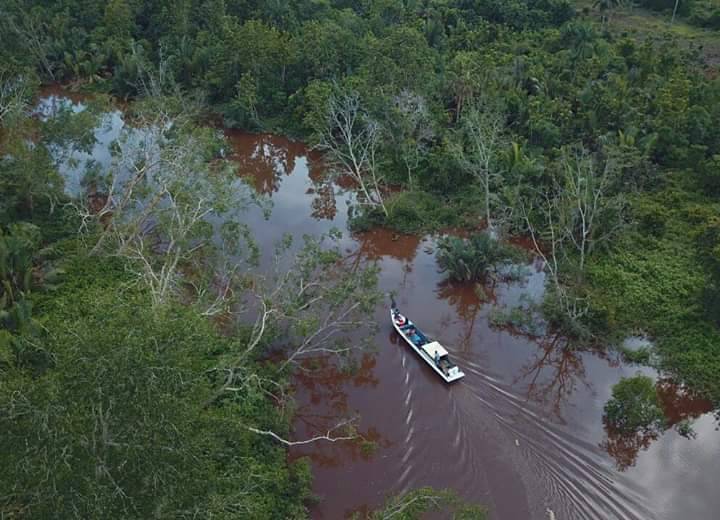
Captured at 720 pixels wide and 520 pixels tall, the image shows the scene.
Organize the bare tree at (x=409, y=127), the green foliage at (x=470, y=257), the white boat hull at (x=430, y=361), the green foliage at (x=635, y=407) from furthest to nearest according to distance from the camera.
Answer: the bare tree at (x=409, y=127) → the green foliage at (x=470, y=257) → the white boat hull at (x=430, y=361) → the green foliage at (x=635, y=407)

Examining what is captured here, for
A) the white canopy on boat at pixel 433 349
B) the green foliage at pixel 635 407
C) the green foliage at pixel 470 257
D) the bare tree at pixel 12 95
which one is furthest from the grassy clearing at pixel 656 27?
the bare tree at pixel 12 95

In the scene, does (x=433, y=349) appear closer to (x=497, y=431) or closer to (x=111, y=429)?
(x=497, y=431)

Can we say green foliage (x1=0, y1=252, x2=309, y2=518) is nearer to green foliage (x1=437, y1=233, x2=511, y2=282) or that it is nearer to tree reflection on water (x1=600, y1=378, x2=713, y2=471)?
tree reflection on water (x1=600, y1=378, x2=713, y2=471)

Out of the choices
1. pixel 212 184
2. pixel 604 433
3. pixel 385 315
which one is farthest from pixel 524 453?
pixel 212 184

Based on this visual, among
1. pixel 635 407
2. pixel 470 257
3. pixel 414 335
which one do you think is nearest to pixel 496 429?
pixel 635 407

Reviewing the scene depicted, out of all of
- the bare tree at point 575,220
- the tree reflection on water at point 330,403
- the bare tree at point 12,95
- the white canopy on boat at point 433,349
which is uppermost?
the bare tree at point 12,95

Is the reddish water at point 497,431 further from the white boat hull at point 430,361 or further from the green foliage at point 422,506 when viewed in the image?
the green foliage at point 422,506

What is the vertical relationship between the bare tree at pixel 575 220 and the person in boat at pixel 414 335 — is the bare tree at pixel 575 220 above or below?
above

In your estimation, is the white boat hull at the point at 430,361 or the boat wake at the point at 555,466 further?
the white boat hull at the point at 430,361

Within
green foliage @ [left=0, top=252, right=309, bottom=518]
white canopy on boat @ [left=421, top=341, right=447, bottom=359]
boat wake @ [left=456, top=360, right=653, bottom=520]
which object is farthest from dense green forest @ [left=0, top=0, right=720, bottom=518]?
boat wake @ [left=456, top=360, right=653, bottom=520]
